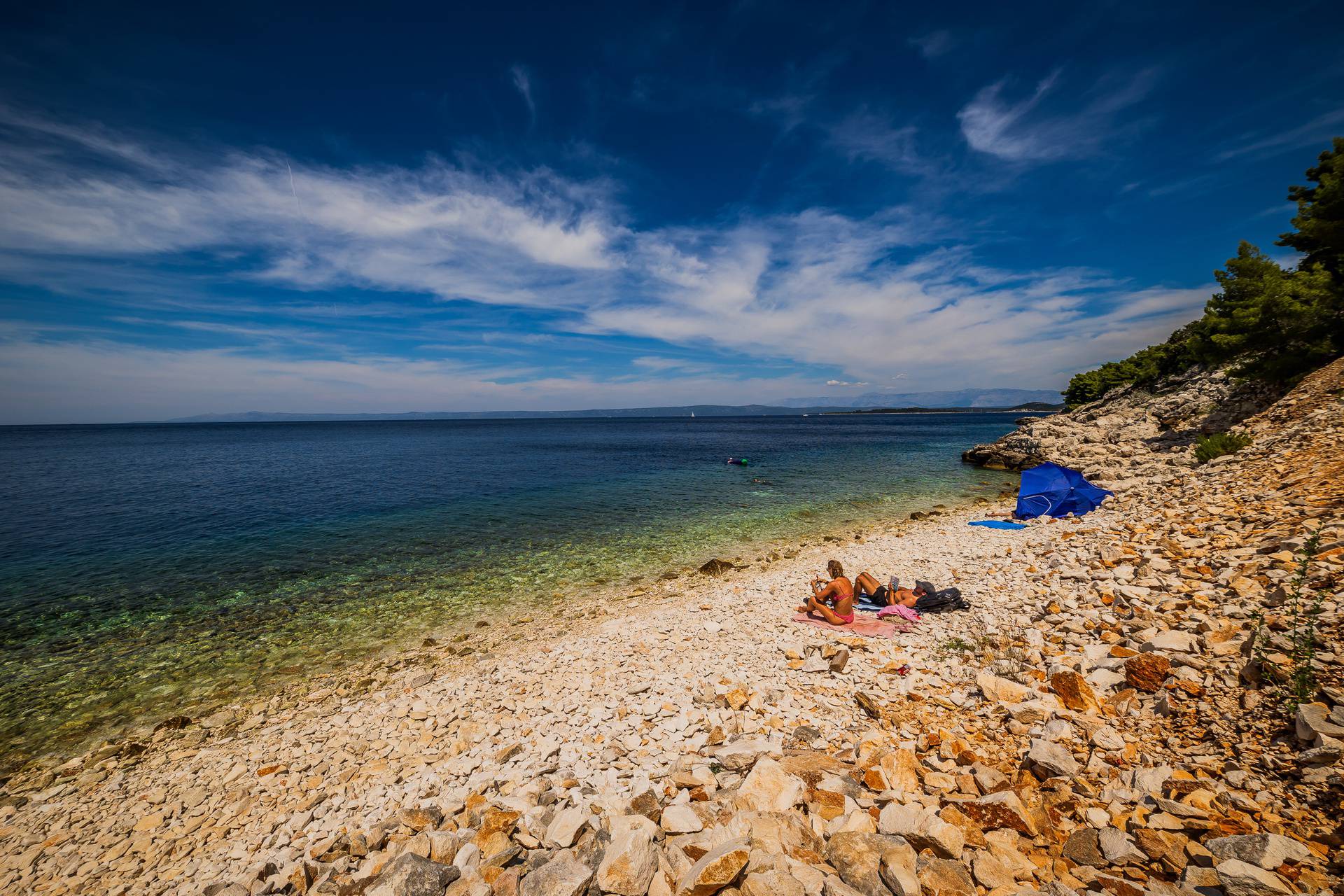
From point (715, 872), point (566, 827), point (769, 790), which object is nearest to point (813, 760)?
point (769, 790)

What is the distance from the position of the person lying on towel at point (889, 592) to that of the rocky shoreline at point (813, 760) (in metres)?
0.85

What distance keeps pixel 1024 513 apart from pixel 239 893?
25.1 m

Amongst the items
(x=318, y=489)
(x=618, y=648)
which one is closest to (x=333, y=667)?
(x=618, y=648)

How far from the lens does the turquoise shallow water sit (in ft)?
37.3

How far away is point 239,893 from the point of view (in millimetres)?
5070

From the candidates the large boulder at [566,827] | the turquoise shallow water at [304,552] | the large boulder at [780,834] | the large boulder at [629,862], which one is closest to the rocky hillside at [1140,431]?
the turquoise shallow water at [304,552]

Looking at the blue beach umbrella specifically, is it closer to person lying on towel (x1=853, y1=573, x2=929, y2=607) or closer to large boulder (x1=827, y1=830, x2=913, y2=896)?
person lying on towel (x1=853, y1=573, x2=929, y2=607)

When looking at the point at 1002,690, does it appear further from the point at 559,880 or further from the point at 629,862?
the point at 559,880

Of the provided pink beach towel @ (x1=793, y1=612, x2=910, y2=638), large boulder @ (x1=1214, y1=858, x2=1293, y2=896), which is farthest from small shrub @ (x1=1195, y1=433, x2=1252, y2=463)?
large boulder @ (x1=1214, y1=858, x2=1293, y2=896)

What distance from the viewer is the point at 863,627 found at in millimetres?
10219

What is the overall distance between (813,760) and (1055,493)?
19.8 metres

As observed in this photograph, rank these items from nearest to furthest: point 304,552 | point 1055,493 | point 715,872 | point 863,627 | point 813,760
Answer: point 715,872
point 813,760
point 863,627
point 1055,493
point 304,552

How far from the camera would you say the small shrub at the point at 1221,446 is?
1609 centimetres

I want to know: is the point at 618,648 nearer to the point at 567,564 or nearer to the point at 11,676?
the point at 567,564
